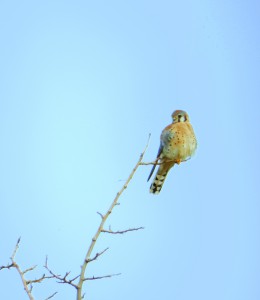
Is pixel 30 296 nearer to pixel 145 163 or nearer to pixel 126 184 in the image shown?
pixel 126 184

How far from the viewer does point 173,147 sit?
902cm

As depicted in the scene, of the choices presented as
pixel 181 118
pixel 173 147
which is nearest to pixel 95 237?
pixel 173 147

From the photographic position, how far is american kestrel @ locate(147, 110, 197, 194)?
9.02 meters

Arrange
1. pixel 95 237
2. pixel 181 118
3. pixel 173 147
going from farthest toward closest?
pixel 181 118, pixel 173 147, pixel 95 237

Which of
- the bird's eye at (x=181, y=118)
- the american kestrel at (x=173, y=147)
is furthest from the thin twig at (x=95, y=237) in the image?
the bird's eye at (x=181, y=118)

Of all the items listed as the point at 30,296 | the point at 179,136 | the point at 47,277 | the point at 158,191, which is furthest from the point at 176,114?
the point at 30,296

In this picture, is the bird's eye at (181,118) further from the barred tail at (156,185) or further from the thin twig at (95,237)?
the thin twig at (95,237)

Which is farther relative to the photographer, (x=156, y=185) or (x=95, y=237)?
(x=156, y=185)

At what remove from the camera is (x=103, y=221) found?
3.55 meters

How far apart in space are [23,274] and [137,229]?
0.84 m

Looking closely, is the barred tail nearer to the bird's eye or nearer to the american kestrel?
the american kestrel

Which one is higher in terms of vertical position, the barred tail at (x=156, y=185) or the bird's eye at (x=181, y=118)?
the bird's eye at (x=181, y=118)

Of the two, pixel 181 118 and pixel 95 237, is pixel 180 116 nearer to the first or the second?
pixel 181 118

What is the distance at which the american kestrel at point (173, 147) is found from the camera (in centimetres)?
902
